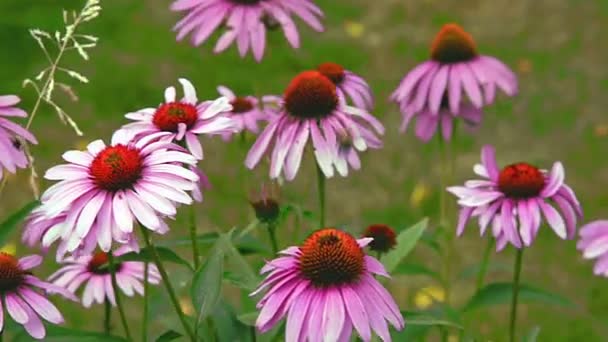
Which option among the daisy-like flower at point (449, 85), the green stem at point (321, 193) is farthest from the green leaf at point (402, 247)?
the daisy-like flower at point (449, 85)

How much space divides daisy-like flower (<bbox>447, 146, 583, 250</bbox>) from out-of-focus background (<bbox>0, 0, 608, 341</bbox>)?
1.34m

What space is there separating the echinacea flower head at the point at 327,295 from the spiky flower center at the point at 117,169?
0.21 meters

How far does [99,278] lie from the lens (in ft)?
5.85

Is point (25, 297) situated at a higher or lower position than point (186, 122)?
lower

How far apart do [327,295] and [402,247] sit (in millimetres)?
380

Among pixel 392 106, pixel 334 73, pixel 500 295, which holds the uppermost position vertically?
pixel 334 73

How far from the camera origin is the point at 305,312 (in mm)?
1219

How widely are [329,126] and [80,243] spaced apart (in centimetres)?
53

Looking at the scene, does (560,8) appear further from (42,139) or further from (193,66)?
(42,139)

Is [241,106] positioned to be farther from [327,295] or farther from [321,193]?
[327,295]

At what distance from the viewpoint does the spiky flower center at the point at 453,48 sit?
91.0 inches

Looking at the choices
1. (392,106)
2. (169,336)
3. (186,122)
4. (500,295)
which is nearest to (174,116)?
(186,122)

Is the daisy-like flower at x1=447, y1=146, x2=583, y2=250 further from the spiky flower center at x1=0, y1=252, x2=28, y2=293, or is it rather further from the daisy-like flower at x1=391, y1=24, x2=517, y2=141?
the spiky flower center at x1=0, y1=252, x2=28, y2=293

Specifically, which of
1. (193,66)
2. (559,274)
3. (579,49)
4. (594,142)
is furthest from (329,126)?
(579,49)
